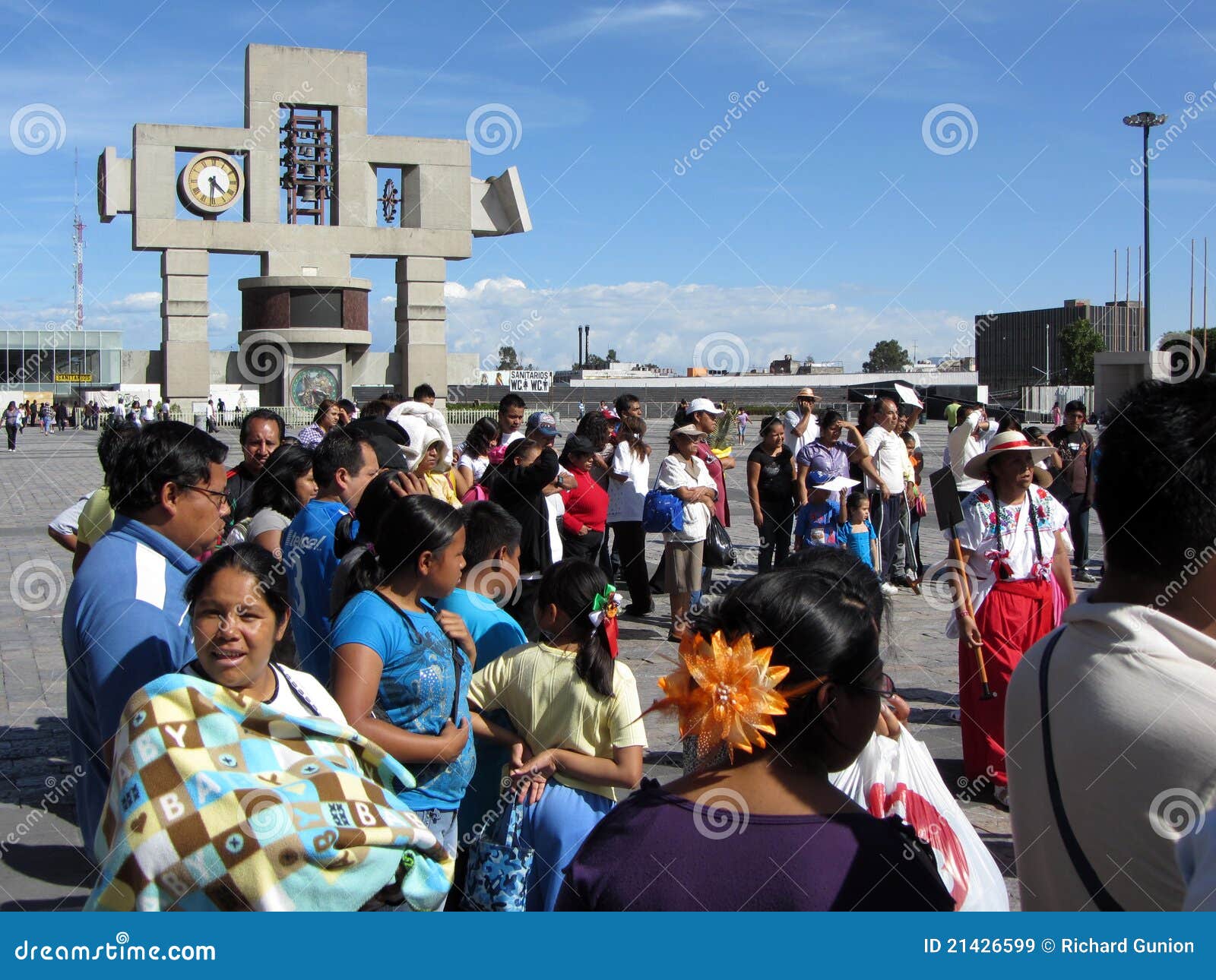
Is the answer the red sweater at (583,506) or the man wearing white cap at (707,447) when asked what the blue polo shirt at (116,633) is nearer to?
the red sweater at (583,506)

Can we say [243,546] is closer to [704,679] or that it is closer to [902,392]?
[704,679]

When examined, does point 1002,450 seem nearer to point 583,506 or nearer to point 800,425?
point 583,506

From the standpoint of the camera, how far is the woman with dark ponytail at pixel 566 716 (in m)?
3.60

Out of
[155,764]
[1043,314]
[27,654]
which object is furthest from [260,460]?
[1043,314]

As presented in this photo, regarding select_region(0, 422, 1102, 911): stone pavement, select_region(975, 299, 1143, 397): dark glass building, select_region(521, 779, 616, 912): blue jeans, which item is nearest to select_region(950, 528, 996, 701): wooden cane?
select_region(0, 422, 1102, 911): stone pavement

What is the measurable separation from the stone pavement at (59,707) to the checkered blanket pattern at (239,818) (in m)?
0.73

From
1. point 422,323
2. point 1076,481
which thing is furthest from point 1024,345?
point 1076,481

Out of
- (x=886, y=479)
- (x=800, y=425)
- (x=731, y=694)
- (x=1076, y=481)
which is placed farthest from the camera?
(x=1076, y=481)

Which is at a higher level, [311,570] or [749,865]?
[311,570]

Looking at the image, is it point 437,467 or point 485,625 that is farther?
point 437,467

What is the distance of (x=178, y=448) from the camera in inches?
125

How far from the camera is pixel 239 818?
2.18 meters

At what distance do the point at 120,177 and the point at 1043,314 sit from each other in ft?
320

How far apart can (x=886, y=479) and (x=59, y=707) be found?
7473 millimetres
